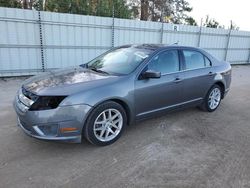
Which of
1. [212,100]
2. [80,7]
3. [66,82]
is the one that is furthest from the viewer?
[80,7]

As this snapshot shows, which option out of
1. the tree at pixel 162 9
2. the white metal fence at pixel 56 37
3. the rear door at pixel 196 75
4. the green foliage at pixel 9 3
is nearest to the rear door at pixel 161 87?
the rear door at pixel 196 75

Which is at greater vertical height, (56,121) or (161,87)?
(161,87)

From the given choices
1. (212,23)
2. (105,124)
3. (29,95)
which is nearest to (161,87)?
(105,124)

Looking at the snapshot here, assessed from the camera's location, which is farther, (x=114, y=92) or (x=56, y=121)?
(x=114, y=92)

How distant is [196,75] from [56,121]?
2865mm

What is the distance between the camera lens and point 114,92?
10.6 feet

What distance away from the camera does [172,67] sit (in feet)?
13.4

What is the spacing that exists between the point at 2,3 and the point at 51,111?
11.9 m

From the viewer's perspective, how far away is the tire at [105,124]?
3.13m

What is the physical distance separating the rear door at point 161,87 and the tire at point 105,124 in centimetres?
36

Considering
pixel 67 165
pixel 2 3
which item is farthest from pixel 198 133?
pixel 2 3

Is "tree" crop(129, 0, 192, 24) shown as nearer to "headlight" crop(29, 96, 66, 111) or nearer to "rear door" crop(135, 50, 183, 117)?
"rear door" crop(135, 50, 183, 117)

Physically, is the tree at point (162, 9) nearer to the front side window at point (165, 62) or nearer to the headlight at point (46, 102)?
the front side window at point (165, 62)

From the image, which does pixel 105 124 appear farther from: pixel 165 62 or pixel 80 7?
pixel 80 7
